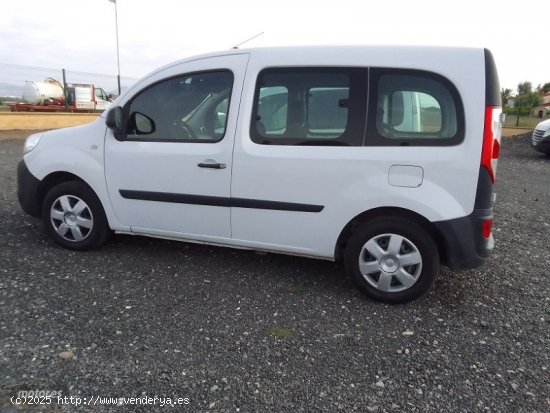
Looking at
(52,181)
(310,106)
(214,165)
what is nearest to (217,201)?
(214,165)

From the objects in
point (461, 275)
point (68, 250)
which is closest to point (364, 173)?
point (461, 275)

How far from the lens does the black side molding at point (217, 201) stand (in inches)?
129

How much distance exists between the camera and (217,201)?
345 cm

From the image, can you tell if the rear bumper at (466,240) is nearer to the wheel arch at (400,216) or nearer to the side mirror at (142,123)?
the wheel arch at (400,216)

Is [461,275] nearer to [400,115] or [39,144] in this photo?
[400,115]

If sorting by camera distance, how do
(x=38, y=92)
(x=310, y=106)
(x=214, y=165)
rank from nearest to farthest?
(x=310, y=106), (x=214, y=165), (x=38, y=92)

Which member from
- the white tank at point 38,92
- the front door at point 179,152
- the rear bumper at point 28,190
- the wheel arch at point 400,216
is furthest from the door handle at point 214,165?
the white tank at point 38,92

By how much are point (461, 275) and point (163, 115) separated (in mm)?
2832

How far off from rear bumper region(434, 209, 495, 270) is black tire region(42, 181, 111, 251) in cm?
282

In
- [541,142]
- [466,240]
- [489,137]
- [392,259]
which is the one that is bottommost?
[392,259]

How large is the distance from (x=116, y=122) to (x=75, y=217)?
984mm

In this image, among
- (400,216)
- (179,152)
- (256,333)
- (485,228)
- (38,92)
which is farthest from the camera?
(38,92)

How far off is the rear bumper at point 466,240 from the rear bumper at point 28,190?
346 centimetres

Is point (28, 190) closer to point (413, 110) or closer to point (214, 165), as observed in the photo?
point (214, 165)
